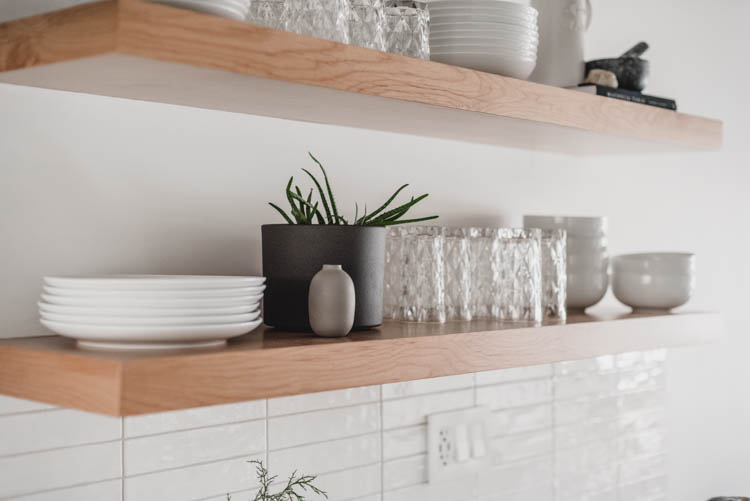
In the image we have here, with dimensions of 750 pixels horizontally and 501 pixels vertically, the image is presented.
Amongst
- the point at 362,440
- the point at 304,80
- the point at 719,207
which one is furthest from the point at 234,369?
the point at 719,207

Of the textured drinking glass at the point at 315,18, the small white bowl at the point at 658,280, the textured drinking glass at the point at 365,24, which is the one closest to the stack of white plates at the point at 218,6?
the textured drinking glass at the point at 315,18

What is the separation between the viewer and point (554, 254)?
1.75 metres

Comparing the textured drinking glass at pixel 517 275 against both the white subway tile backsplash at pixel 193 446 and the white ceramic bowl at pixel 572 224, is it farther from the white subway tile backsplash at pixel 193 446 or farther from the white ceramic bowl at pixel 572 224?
the white subway tile backsplash at pixel 193 446

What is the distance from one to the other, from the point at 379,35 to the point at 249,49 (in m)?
0.35

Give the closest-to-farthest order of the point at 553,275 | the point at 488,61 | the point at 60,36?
the point at 60,36 < the point at 488,61 < the point at 553,275

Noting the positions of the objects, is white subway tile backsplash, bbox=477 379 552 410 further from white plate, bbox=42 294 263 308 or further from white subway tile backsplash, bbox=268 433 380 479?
white plate, bbox=42 294 263 308

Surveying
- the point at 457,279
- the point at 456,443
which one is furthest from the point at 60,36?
the point at 456,443

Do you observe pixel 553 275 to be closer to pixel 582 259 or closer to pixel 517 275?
pixel 517 275

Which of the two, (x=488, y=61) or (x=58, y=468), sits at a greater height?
(x=488, y=61)

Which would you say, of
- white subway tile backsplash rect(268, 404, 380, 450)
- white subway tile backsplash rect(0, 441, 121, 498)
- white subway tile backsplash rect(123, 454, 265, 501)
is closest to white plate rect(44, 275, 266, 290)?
white subway tile backsplash rect(0, 441, 121, 498)

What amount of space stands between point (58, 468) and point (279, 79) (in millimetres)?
649

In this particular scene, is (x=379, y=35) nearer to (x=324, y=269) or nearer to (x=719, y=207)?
(x=324, y=269)

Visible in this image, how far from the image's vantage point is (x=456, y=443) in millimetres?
1861

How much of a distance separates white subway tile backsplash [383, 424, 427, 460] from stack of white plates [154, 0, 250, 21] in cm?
92
